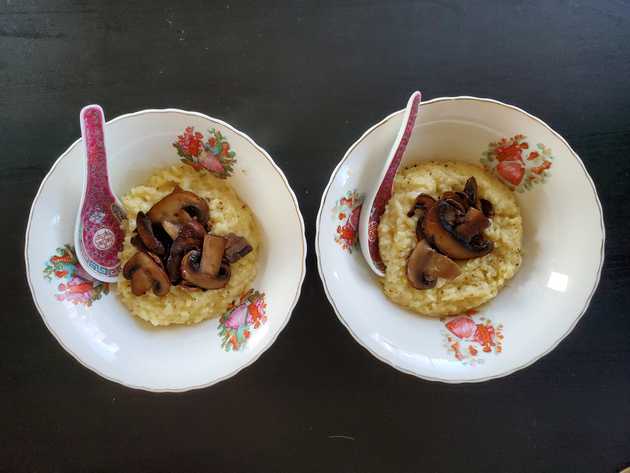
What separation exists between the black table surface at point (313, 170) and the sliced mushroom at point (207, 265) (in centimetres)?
39

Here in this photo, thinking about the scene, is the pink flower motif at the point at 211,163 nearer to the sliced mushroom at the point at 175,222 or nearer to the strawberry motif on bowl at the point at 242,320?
the sliced mushroom at the point at 175,222

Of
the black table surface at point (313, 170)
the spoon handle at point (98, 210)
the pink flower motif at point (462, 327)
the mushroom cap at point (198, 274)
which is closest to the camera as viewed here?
the spoon handle at point (98, 210)

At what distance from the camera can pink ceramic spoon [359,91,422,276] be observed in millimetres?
1552

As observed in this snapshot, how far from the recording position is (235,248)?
65.0 inches

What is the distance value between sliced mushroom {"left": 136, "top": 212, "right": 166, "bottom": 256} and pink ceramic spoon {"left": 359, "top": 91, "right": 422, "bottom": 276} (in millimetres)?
700

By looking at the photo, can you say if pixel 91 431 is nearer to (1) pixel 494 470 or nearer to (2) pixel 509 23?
(1) pixel 494 470

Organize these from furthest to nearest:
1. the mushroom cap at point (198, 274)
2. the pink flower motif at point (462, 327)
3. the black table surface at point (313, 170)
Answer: the black table surface at point (313, 170) → the pink flower motif at point (462, 327) → the mushroom cap at point (198, 274)

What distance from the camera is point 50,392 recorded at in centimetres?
195

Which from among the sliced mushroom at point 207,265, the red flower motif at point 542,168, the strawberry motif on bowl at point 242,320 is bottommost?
the strawberry motif on bowl at point 242,320

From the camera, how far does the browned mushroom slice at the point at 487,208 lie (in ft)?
5.79

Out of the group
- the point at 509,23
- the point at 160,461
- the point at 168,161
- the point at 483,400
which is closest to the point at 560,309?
the point at 483,400

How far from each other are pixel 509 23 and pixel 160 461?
2207 mm

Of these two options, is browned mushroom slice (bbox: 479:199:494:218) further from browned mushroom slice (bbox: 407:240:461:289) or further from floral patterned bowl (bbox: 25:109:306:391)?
floral patterned bowl (bbox: 25:109:306:391)

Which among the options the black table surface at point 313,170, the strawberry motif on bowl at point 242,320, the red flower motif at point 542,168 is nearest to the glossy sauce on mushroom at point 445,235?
the red flower motif at point 542,168
